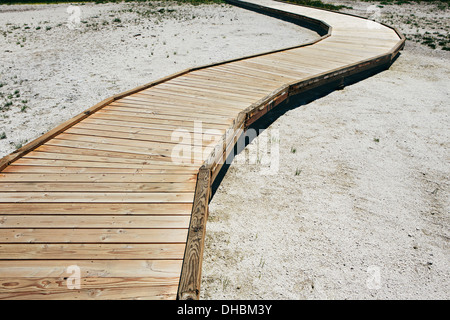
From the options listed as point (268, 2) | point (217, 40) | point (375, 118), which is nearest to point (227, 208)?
point (375, 118)

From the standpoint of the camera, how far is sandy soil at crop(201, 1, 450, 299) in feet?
13.4

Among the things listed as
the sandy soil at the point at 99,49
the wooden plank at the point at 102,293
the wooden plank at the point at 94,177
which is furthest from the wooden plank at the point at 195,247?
the sandy soil at the point at 99,49

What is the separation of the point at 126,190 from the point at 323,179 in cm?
355

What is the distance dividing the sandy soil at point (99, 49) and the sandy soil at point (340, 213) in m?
4.89

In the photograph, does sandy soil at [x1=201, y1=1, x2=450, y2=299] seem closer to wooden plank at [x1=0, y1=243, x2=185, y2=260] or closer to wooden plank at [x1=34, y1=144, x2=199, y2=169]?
wooden plank at [x1=0, y1=243, x2=185, y2=260]

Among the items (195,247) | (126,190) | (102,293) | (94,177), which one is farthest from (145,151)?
(102,293)

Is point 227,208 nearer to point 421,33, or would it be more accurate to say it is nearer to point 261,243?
point 261,243

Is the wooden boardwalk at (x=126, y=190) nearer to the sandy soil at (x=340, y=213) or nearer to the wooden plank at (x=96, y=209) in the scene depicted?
the wooden plank at (x=96, y=209)

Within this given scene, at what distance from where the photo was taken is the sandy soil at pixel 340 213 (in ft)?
13.4

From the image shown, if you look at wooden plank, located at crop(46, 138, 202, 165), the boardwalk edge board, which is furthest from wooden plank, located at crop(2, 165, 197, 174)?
the boardwalk edge board

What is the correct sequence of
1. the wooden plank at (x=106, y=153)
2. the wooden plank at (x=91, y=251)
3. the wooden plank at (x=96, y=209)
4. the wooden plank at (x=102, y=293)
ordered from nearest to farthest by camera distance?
the wooden plank at (x=102, y=293) < the wooden plank at (x=91, y=251) < the wooden plank at (x=96, y=209) < the wooden plank at (x=106, y=153)

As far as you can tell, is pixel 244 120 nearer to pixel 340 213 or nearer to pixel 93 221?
pixel 340 213

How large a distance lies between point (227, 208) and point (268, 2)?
23018mm

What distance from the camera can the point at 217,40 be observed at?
1468cm
